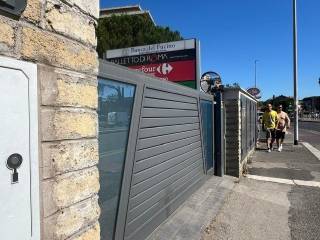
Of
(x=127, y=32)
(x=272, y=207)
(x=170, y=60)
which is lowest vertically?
(x=272, y=207)

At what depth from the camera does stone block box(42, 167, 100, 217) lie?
6.68ft

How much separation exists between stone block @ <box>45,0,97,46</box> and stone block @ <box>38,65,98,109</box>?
21 centimetres

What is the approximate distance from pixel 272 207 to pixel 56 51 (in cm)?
566

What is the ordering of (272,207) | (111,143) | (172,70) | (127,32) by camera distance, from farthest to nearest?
(127,32) → (172,70) → (272,207) → (111,143)

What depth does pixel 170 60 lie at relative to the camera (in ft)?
49.8

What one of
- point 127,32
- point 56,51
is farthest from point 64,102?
point 127,32

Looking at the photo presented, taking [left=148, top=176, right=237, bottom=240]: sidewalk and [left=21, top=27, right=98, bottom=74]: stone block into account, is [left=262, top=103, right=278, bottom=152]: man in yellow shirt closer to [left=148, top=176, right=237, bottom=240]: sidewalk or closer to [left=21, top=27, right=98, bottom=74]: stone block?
[left=148, top=176, right=237, bottom=240]: sidewalk

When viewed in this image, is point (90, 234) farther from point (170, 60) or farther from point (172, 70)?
point (170, 60)

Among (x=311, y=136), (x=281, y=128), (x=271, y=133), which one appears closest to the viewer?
(x=271, y=133)

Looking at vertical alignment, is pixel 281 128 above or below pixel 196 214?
above

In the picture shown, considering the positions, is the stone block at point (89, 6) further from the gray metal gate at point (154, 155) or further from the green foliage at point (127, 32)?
the green foliage at point (127, 32)

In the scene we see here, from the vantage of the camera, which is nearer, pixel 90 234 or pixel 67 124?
pixel 67 124

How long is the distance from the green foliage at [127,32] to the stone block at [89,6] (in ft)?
75.6

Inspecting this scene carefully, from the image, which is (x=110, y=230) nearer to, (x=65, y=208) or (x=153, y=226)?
(x=153, y=226)
